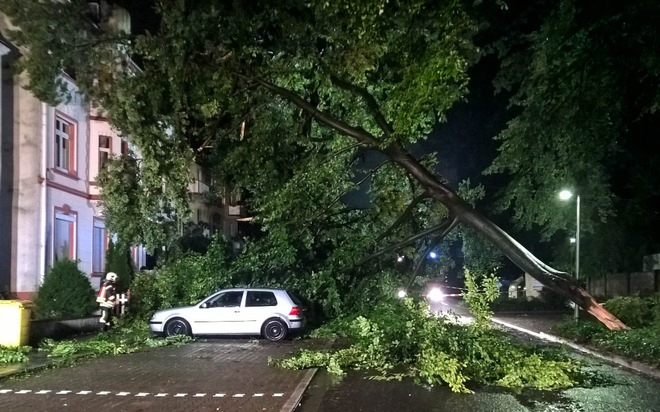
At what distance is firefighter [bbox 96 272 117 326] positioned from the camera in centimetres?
1922

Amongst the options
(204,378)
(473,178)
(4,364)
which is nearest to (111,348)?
(4,364)

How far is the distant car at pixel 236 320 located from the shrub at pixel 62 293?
2182mm

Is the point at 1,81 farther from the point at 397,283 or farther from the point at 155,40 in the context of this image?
the point at 397,283

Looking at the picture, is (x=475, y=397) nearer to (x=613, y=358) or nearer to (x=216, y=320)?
(x=613, y=358)

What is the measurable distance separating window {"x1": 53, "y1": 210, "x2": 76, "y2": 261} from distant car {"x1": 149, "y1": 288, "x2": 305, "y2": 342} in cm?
451

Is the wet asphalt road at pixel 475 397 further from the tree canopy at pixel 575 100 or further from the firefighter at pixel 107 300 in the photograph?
the firefighter at pixel 107 300

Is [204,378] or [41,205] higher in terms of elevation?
[41,205]

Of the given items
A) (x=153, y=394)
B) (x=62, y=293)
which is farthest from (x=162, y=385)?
(x=62, y=293)

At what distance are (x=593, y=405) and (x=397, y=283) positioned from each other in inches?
396

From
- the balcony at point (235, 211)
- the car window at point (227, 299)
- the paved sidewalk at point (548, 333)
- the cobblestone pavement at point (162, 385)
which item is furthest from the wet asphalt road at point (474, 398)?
the balcony at point (235, 211)

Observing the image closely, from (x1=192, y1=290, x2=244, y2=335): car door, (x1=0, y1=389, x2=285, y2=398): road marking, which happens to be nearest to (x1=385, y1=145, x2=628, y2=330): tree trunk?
(x1=192, y1=290, x2=244, y2=335): car door

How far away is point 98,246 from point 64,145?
4321 millimetres

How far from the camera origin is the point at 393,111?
15.4 metres

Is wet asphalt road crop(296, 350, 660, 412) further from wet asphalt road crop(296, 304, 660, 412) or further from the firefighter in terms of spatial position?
the firefighter
